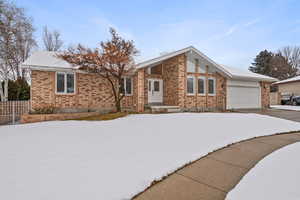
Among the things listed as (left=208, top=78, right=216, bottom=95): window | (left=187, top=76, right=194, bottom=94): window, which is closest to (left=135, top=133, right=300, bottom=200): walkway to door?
(left=187, top=76, right=194, bottom=94): window

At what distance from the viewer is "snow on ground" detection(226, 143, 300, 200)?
2.21m

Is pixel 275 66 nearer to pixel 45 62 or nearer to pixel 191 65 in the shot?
pixel 191 65

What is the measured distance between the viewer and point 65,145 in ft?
14.0

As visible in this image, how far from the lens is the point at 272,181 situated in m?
2.58

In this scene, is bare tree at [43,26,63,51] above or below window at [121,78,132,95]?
above

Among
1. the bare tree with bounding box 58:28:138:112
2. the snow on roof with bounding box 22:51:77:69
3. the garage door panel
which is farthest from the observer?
the garage door panel

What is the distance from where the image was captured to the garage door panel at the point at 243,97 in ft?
45.0

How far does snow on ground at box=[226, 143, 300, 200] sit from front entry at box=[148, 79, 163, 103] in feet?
29.9

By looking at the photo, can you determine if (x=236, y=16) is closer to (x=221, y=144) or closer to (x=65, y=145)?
(x=221, y=144)

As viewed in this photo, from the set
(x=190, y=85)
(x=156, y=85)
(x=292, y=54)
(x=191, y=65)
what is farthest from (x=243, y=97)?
(x=292, y=54)

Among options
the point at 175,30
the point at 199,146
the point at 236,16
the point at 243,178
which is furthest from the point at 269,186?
the point at 175,30

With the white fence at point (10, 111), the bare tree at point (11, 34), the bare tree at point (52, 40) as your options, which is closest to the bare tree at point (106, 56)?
the white fence at point (10, 111)

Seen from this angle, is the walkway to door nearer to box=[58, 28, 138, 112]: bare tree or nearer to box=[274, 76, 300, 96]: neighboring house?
box=[58, 28, 138, 112]: bare tree

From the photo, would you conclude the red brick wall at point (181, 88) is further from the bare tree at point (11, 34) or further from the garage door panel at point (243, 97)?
the bare tree at point (11, 34)
